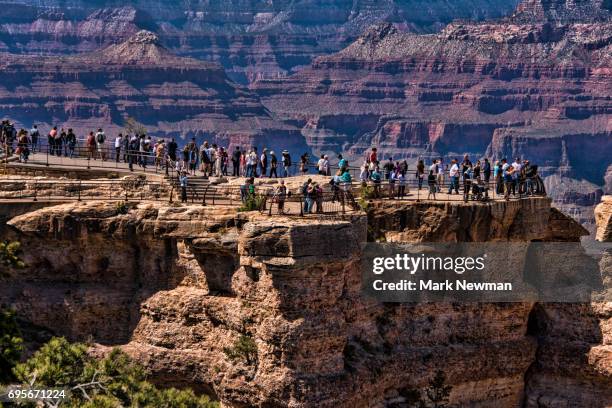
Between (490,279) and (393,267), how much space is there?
12.7 ft

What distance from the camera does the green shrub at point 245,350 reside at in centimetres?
5409

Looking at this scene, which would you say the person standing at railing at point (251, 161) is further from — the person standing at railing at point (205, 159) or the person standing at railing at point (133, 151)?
the person standing at railing at point (133, 151)

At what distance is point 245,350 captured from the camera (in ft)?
178

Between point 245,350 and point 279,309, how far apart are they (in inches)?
75.7

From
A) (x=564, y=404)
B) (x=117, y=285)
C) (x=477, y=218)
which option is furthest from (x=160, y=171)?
(x=564, y=404)

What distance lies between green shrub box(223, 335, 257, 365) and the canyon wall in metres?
0.19

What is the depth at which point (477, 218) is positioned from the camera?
195 feet

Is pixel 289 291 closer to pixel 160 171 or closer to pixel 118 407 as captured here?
pixel 118 407

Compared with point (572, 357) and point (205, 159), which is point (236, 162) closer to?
point (205, 159)

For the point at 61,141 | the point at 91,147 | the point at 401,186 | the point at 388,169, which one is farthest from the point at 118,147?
the point at 401,186

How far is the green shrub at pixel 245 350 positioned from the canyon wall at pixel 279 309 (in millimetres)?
187

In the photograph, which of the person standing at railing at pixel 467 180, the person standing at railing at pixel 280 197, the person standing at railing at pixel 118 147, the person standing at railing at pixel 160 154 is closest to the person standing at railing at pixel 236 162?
the person standing at railing at pixel 160 154

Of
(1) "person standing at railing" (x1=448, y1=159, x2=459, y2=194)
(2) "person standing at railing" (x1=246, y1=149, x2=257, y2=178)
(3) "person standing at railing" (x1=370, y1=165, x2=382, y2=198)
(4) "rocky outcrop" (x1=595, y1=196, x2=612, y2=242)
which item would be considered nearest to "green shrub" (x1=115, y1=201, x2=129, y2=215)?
(2) "person standing at railing" (x1=246, y1=149, x2=257, y2=178)

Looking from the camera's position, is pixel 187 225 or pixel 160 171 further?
pixel 160 171
